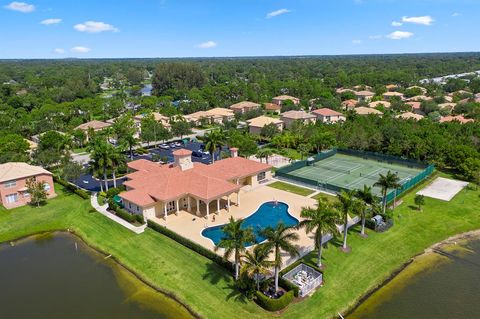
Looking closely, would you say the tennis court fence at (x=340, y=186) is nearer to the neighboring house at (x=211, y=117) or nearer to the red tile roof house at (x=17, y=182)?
the red tile roof house at (x=17, y=182)

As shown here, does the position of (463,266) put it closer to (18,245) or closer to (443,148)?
(443,148)

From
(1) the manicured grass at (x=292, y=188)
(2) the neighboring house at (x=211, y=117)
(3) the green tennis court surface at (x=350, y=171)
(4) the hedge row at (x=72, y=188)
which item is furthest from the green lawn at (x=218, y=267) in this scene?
(2) the neighboring house at (x=211, y=117)

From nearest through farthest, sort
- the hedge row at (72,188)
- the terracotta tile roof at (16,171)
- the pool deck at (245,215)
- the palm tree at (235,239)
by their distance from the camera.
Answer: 1. the palm tree at (235,239)
2. the pool deck at (245,215)
3. the terracotta tile roof at (16,171)
4. the hedge row at (72,188)

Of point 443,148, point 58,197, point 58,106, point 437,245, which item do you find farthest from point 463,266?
point 58,106

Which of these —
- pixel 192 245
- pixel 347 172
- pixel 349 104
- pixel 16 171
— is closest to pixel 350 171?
pixel 347 172

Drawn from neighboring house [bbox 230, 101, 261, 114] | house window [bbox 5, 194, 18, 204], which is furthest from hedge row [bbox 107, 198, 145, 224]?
neighboring house [bbox 230, 101, 261, 114]

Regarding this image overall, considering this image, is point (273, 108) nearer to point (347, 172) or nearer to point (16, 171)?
point (347, 172)
